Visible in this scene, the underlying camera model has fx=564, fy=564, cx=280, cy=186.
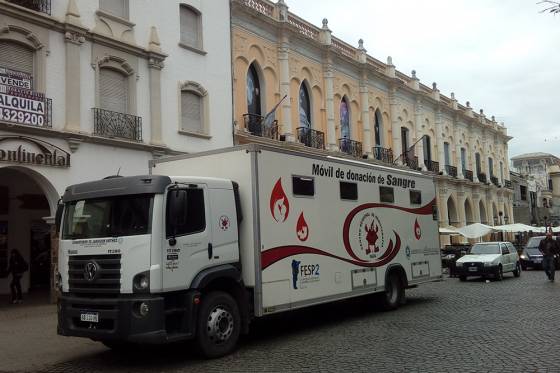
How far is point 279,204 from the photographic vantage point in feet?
33.3

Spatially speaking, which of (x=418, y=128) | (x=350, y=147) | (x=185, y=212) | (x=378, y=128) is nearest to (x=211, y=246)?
(x=185, y=212)

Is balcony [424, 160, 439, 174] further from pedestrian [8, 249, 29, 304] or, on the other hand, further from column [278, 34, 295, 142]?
pedestrian [8, 249, 29, 304]

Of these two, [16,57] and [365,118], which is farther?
[365,118]

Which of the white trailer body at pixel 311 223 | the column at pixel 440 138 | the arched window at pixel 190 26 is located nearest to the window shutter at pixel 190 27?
the arched window at pixel 190 26

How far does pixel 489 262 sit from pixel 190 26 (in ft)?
49.2

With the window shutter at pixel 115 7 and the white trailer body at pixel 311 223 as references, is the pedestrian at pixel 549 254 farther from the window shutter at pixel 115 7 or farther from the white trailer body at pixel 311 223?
the window shutter at pixel 115 7

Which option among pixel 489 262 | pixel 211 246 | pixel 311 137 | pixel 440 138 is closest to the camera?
pixel 211 246

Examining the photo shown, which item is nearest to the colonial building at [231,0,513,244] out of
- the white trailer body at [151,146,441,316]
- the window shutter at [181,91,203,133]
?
the window shutter at [181,91,203,133]

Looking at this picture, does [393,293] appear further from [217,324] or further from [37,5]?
[37,5]

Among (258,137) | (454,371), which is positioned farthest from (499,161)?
(454,371)

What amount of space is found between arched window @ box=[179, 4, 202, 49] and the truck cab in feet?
45.0

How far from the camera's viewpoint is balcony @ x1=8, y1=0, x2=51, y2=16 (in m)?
16.0

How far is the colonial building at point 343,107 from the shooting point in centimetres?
2494

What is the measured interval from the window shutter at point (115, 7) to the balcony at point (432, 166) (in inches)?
1043
